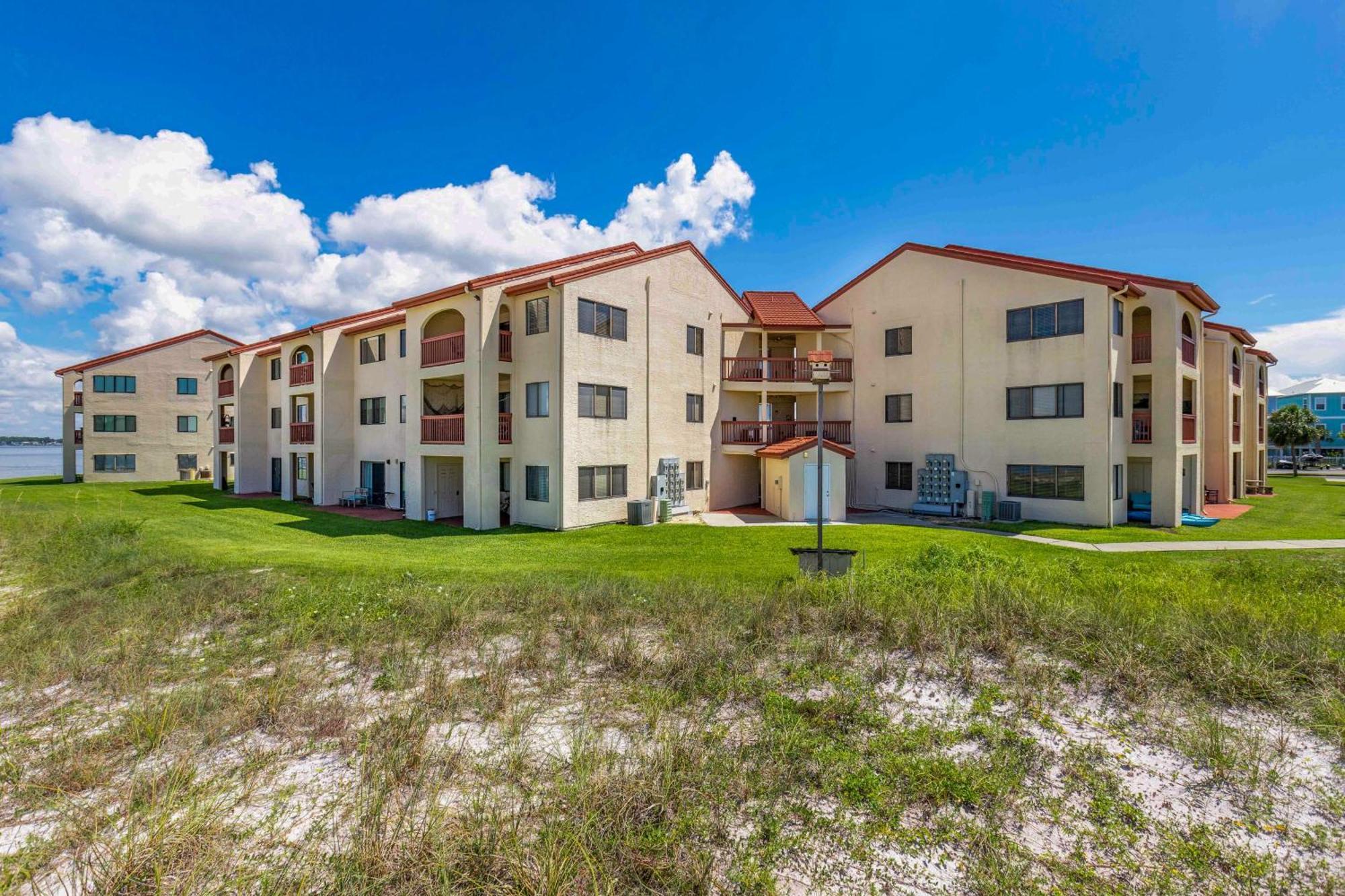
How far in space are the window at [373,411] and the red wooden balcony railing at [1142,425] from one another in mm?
30656

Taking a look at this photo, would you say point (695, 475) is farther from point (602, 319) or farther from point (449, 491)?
point (449, 491)

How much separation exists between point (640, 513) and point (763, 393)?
843cm

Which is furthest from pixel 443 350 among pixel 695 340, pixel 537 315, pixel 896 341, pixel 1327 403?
pixel 1327 403

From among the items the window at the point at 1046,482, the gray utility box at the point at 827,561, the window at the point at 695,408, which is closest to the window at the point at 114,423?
the window at the point at 695,408

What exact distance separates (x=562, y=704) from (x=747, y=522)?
1576 cm

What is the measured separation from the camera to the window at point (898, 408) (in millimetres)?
24562

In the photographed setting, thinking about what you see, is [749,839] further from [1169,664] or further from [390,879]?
[1169,664]

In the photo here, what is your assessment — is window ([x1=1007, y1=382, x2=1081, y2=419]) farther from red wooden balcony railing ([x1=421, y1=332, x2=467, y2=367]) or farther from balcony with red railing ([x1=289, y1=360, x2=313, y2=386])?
balcony with red railing ([x1=289, y1=360, x2=313, y2=386])

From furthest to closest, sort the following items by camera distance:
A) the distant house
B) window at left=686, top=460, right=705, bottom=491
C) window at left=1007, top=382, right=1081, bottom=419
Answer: the distant house < window at left=686, top=460, right=705, bottom=491 < window at left=1007, top=382, right=1081, bottom=419

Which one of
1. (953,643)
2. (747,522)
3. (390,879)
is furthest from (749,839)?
(747,522)

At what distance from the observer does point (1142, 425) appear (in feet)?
71.0

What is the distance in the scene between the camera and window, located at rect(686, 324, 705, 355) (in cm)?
2386

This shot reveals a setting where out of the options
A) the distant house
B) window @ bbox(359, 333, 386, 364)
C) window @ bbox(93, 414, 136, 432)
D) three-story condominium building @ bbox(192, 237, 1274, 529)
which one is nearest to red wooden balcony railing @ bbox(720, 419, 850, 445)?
three-story condominium building @ bbox(192, 237, 1274, 529)

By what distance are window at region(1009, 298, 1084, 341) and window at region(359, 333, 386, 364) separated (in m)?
26.4
